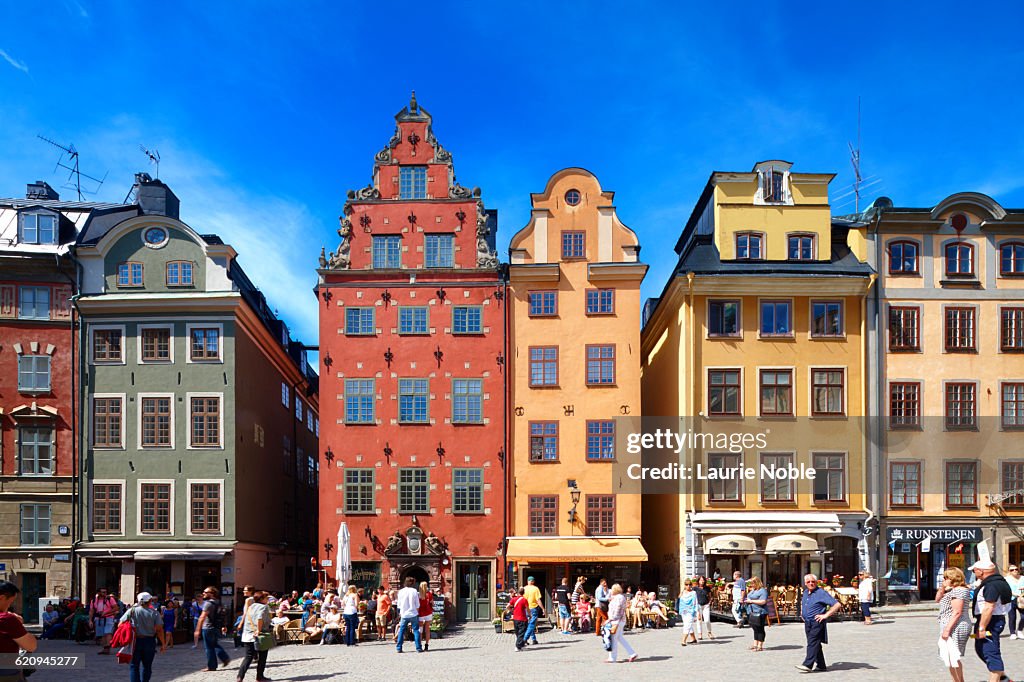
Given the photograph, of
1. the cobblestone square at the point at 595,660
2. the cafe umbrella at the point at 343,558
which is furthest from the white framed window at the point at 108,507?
the cafe umbrella at the point at 343,558

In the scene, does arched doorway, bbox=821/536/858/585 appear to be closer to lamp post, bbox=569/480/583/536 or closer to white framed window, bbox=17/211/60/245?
lamp post, bbox=569/480/583/536

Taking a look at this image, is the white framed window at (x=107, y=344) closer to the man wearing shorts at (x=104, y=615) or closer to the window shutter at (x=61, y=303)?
the window shutter at (x=61, y=303)

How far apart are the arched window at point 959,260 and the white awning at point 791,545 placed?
12153mm

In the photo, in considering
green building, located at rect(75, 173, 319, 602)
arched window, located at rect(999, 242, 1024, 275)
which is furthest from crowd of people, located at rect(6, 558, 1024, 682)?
arched window, located at rect(999, 242, 1024, 275)

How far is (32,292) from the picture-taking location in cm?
4075

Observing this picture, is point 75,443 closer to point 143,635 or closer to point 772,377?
point 143,635

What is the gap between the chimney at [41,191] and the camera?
4784 centimetres

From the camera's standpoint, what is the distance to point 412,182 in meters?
41.6

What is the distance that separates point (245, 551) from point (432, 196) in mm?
15420

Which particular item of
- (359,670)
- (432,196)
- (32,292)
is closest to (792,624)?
(359,670)

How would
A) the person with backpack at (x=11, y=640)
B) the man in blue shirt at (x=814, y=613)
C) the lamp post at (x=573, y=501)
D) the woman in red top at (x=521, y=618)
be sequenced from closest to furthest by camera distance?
1. the person with backpack at (x=11, y=640)
2. the man in blue shirt at (x=814, y=613)
3. the woman in red top at (x=521, y=618)
4. the lamp post at (x=573, y=501)

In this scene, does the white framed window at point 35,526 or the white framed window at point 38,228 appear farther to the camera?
the white framed window at point 38,228

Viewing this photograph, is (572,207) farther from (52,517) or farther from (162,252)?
(52,517)

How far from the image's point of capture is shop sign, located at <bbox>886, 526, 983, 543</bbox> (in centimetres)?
3953
